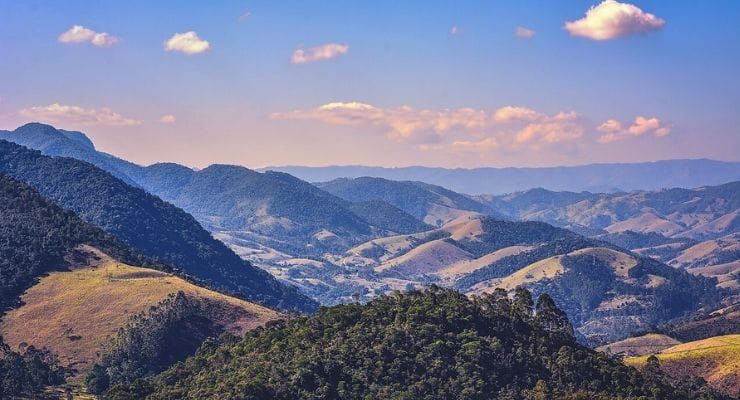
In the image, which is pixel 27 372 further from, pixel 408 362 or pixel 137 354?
pixel 408 362

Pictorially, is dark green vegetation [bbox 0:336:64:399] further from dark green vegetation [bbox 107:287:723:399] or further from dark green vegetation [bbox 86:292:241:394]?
dark green vegetation [bbox 107:287:723:399]

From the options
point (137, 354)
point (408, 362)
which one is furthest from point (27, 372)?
point (408, 362)

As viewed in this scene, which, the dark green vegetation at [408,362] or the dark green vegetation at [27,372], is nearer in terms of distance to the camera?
the dark green vegetation at [408,362]

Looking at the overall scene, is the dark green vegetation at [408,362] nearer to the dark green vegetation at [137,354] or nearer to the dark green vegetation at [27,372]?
the dark green vegetation at [137,354]

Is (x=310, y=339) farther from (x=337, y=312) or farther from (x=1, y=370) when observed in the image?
(x=1, y=370)

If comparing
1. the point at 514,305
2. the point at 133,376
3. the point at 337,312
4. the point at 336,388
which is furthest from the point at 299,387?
the point at 133,376

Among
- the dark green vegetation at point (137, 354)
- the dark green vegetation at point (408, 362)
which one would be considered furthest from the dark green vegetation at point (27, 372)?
the dark green vegetation at point (408, 362)
